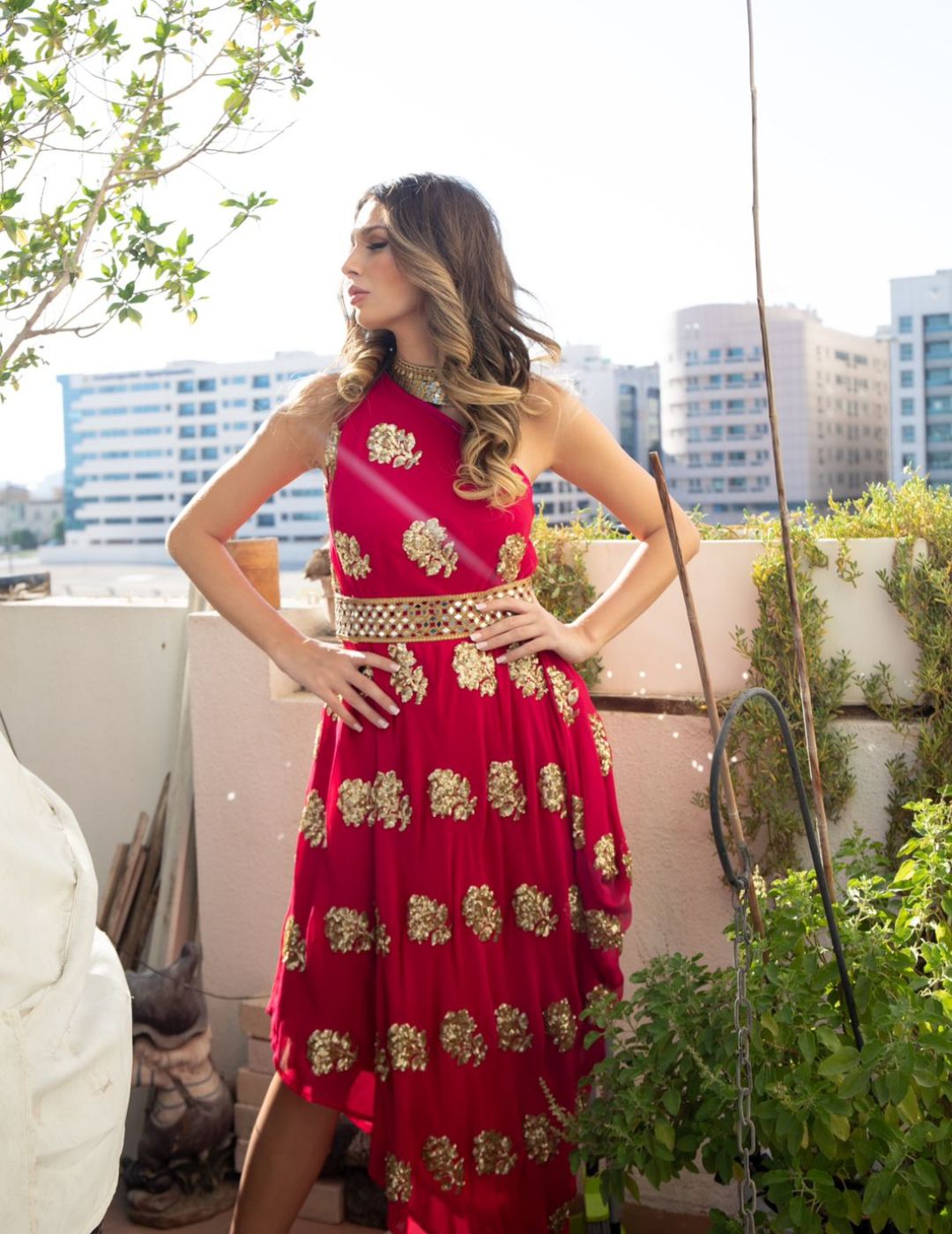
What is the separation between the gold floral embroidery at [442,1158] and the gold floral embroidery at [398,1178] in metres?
0.03

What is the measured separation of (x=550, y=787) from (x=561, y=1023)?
0.33 metres

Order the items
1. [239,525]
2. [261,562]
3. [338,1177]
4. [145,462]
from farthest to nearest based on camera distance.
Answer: [145,462] < [261,562] < [338,1177] < [239,525]

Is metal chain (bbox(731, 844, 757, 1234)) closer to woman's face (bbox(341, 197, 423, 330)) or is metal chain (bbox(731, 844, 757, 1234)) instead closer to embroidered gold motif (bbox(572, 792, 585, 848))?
embroidered gold motif (bbox(572, 792, 585, 848))

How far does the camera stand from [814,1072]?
4.43 ft

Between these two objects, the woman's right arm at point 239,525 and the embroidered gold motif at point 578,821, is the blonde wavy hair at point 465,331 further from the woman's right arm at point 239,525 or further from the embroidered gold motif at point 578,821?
the embroidered gold motif at point 578,821

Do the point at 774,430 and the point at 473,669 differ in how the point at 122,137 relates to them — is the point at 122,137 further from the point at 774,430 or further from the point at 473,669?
the point at 774,430

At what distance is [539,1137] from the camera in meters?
1.72

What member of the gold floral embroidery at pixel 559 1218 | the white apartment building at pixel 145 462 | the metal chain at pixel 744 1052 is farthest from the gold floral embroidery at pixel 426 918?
the white apartment building at pixel 145 462

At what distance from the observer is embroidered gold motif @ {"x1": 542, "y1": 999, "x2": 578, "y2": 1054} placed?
1.72 m

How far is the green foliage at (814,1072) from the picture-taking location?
128cm

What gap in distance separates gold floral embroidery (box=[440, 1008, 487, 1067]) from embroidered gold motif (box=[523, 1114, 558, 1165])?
136 millimetres

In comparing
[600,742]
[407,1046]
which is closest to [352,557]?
[600,742]

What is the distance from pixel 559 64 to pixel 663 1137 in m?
27.0

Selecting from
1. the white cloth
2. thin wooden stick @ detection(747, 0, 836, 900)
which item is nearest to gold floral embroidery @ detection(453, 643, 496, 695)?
thin wooden stick @ detection(747, 0, 836, 900)
